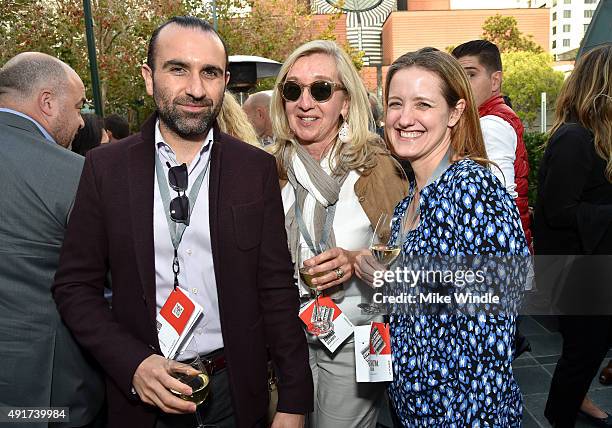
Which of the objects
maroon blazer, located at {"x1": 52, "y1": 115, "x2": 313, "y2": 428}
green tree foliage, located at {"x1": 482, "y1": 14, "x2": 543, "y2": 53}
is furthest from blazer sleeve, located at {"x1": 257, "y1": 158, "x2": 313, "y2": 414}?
green tree foliage, located at {"x1": 482, "y1": 14, "x2": 543, "y2": 53}

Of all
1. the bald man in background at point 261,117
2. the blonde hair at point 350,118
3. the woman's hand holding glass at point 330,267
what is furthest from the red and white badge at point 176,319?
the bald man in background at point 261,117

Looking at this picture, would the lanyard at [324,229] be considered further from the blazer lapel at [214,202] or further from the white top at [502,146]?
the white top at [502,146]

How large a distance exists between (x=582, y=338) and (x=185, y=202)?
2.65 metres

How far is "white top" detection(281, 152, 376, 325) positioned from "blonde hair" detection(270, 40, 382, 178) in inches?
3.5

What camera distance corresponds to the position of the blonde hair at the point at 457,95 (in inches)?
78.9

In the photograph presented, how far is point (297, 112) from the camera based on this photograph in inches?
108

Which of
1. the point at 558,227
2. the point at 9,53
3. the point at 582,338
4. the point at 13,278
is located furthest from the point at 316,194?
the point at 9,53

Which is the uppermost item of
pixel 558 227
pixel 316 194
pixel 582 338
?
pixel 316 194

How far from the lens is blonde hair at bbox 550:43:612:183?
3.16 m

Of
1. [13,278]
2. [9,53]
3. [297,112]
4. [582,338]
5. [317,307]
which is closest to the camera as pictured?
[13,278]

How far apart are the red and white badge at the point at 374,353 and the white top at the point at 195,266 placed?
63 centimetres

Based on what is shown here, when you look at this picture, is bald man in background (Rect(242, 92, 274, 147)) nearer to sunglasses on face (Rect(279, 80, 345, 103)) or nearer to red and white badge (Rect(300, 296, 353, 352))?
sunglasses on face (Rect(279, 80, 345, 103))

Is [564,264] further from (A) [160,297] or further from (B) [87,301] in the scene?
(B) [87,301]

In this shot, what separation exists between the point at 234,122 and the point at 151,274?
2.07 meters
